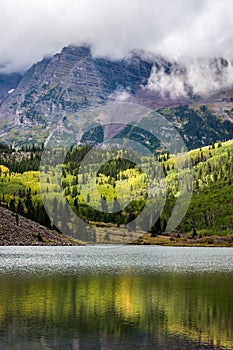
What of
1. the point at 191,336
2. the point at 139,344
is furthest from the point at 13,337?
the point at 191,336

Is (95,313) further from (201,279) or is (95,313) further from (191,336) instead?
(201,279)

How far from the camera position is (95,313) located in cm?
6069

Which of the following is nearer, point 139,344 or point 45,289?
point 139,344

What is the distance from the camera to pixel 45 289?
79.6m

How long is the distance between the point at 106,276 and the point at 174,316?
41920 millimetres

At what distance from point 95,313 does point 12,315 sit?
8.65m

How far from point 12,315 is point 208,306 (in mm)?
23244

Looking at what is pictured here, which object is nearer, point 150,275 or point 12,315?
point 12,315

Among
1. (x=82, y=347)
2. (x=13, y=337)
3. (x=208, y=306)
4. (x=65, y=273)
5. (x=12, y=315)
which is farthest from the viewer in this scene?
(x=65, y=273)

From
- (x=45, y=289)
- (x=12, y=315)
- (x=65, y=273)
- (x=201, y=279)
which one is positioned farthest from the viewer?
(x=65, y=273)

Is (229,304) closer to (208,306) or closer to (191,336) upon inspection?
(208,306)

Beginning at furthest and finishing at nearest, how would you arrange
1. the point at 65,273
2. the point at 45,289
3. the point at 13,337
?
the point at 65,273
the point at 45,289
the point at 13,337

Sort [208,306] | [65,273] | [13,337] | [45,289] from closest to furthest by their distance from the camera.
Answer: [13,337]
[208,306]
[45,289]
[65,273]

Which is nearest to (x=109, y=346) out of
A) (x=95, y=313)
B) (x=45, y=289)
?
(x=95, y=313)
